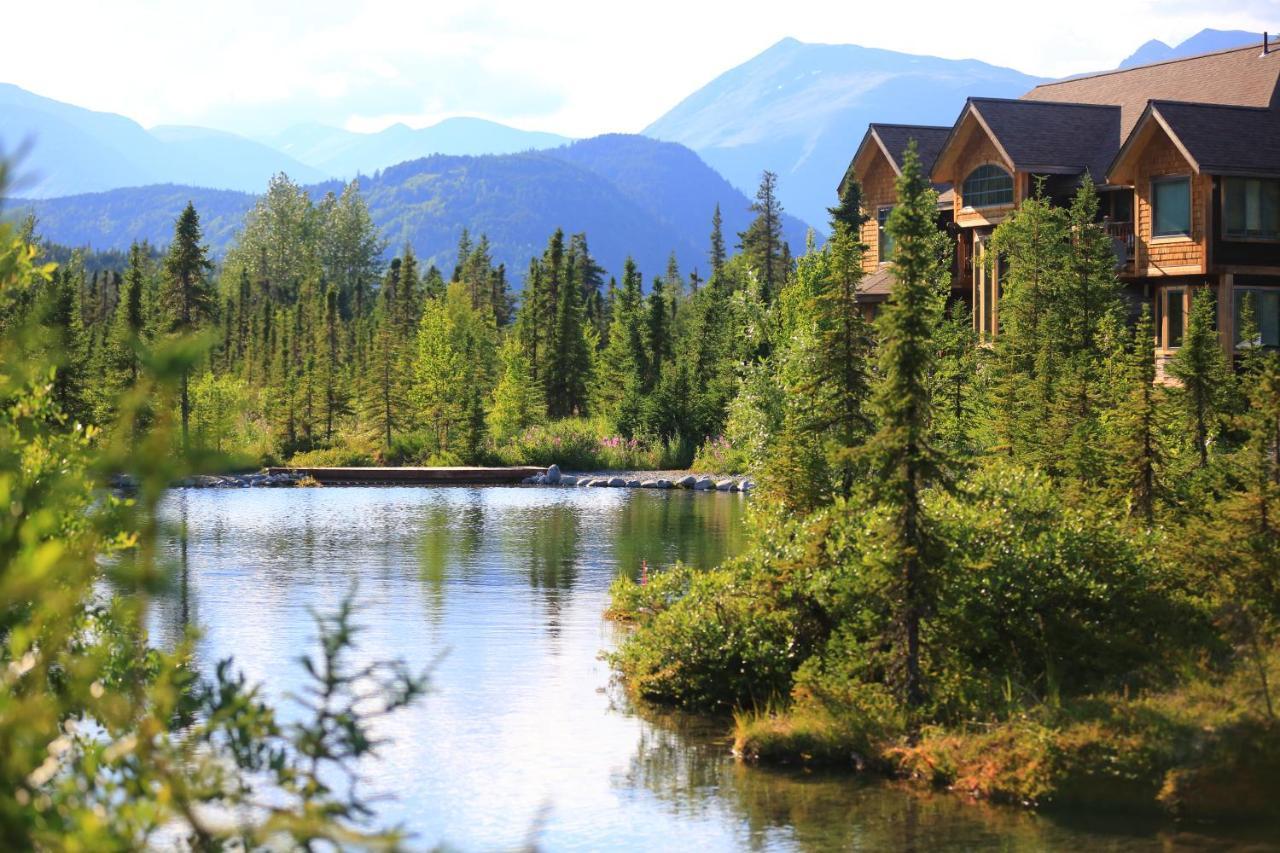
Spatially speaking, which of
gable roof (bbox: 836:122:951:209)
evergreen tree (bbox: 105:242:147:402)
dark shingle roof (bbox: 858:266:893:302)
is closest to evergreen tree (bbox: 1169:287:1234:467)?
dark shingle roof (bbox: 858:266:893:302)

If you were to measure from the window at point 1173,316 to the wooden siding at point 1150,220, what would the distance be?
63 centimetres

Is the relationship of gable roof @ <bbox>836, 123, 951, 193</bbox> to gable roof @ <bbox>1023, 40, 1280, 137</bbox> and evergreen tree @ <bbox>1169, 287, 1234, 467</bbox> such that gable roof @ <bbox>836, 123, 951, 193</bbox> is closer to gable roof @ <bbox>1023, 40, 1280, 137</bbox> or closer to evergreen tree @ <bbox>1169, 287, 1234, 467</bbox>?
gable roof @ <bbox>1023, 40, 1280, 137</bbox>

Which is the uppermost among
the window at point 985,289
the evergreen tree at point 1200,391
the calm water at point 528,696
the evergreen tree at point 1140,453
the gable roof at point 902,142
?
the gable roof at point 902,142

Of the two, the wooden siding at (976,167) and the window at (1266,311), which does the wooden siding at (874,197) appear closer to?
the wooden siding at (976,167)

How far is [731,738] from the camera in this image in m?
17.5

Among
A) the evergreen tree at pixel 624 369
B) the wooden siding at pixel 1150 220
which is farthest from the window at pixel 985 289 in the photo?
the evergreen tree at pixel 624 369

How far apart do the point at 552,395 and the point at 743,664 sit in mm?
52521

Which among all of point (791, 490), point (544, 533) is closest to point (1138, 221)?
point (544, 533)

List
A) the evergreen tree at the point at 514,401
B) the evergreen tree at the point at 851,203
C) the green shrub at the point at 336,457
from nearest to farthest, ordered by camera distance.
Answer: the evergreen tree at the point at 851,203 → the green shrub at the point at 336,457 → the evergreen tree at the point at 514,401

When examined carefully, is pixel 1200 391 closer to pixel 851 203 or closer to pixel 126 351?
pixel 851 203

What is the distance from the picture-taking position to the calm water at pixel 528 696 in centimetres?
1423

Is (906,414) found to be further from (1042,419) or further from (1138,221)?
(1138,221)

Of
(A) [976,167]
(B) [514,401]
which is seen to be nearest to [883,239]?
(A) [976,167]

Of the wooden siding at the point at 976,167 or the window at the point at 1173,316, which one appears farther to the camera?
the wooden siding at the point at 976,167
